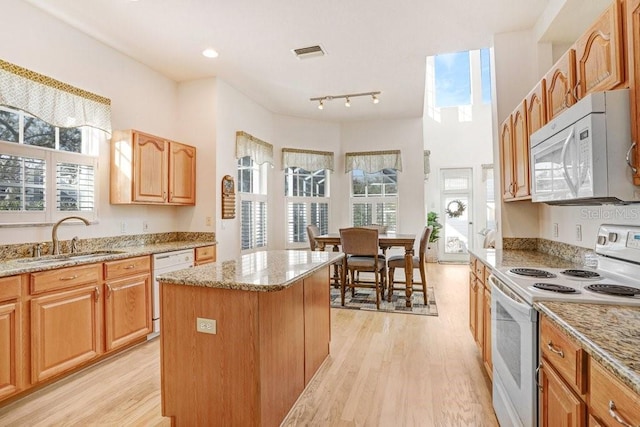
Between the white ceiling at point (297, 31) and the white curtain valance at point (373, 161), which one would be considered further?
the white curtain valance at point (373, 161)

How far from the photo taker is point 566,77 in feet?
5.72

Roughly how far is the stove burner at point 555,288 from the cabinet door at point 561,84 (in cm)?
94

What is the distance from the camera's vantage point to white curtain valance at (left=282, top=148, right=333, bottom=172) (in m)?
5.73

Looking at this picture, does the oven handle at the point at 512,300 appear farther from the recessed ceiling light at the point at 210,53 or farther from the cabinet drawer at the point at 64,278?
the recessed ceiling light at the point at 210,53

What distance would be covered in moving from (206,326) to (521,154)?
243cm

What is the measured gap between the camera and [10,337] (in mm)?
1975

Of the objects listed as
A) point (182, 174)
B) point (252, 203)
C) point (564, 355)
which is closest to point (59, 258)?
point (182, 174)

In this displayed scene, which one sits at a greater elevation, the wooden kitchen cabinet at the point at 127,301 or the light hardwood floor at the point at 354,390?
the wooden kitchen cabinet at the point at 127,301

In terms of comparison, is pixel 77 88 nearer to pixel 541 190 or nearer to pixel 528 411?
pixel 541 190

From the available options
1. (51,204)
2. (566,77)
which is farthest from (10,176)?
(566,77)

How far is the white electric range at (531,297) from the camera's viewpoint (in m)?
1.31

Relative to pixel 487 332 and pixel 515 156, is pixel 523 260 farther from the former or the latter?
pixel 515 156

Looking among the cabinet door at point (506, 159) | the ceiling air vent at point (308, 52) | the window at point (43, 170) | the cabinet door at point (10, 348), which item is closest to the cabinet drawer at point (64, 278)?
the cabinet door at point (10, 348)

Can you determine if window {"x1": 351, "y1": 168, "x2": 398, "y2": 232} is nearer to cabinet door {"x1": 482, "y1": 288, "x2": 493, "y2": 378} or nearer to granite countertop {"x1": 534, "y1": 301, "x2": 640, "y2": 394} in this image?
cabinet door {"x1": 482, "y1": 288, "x2": 493, "y2": 378}
